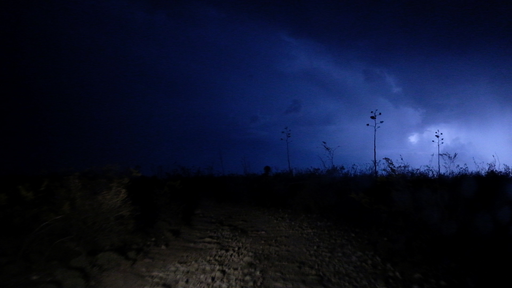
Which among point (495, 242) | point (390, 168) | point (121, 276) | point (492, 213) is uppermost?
point (390, 168)

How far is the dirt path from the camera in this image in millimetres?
5055

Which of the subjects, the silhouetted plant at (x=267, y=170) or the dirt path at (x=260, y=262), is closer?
the dirt path at (x=260, y=262)

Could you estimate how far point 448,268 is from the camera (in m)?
5.49

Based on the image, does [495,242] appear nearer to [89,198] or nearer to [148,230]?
[148,230]

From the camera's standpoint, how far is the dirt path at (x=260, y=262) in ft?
16.6

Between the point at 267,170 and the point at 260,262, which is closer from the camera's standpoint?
the point at 260,262

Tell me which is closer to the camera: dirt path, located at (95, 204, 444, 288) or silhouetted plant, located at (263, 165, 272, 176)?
dirt path, located at (95, 204, 444, 288)

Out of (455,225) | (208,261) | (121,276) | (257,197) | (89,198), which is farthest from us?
(257,197)

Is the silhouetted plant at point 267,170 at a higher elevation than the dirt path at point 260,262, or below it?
higher

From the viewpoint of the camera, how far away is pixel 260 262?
5.90 metres

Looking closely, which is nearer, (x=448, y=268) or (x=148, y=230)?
(x=448, y=268)

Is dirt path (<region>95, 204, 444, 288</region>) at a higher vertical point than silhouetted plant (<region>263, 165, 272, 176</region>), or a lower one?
lower

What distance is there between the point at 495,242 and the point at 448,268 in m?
2.15

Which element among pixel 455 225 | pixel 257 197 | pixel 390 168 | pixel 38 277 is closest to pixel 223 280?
pixel 38 277
